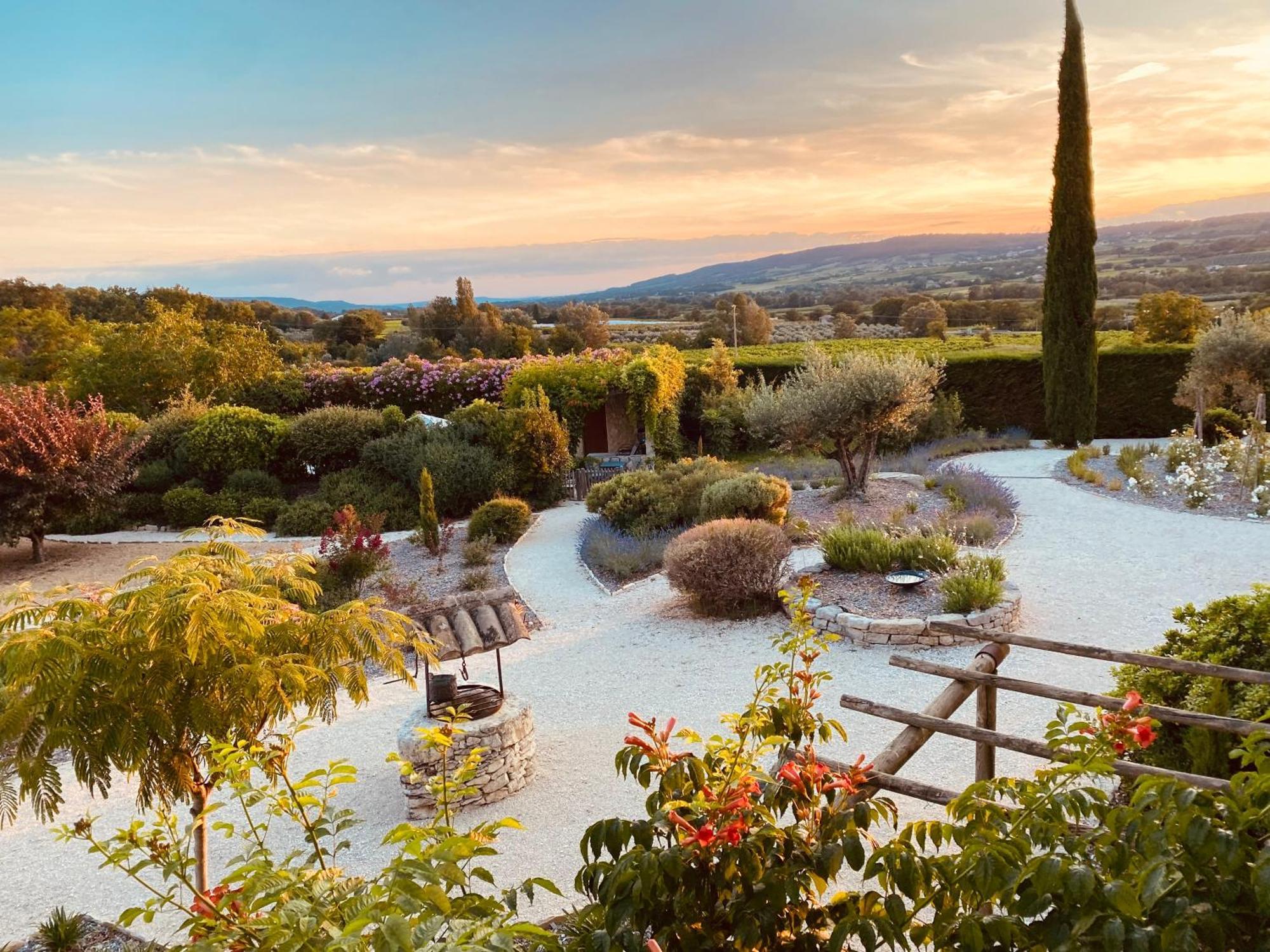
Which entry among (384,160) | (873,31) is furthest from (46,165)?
(873,31)

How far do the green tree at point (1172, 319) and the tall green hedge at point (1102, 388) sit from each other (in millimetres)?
2260

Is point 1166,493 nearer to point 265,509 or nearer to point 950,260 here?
point 265,509

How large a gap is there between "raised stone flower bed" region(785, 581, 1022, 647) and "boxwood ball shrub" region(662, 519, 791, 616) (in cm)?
87

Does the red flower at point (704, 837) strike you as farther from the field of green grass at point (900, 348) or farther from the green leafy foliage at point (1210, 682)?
the field of green grass at point (900, 348)

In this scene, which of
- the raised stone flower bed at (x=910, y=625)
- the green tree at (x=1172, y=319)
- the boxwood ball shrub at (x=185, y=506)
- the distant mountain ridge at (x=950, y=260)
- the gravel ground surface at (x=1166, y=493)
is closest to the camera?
the raised stone flower bed at (x=910, y=625)

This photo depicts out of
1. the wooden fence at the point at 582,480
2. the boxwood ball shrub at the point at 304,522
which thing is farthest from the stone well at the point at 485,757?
the wooden fence at the point at 582,480

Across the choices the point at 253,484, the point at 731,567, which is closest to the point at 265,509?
the point at 253,484

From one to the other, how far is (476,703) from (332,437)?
41.7 feet

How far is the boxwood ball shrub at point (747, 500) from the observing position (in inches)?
439

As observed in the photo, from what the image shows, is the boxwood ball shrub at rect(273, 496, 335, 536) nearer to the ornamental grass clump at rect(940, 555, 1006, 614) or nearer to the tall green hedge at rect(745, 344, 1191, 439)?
the ornamental grass clump at rect(940, 555, 1006, 614)

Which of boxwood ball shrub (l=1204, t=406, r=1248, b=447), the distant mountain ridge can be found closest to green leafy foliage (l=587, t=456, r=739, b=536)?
boxwood ball shrub (l=1204, t=406, r=1248, b=447)

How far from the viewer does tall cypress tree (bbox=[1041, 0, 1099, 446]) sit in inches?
706

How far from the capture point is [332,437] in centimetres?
1720

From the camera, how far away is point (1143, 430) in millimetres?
20859
